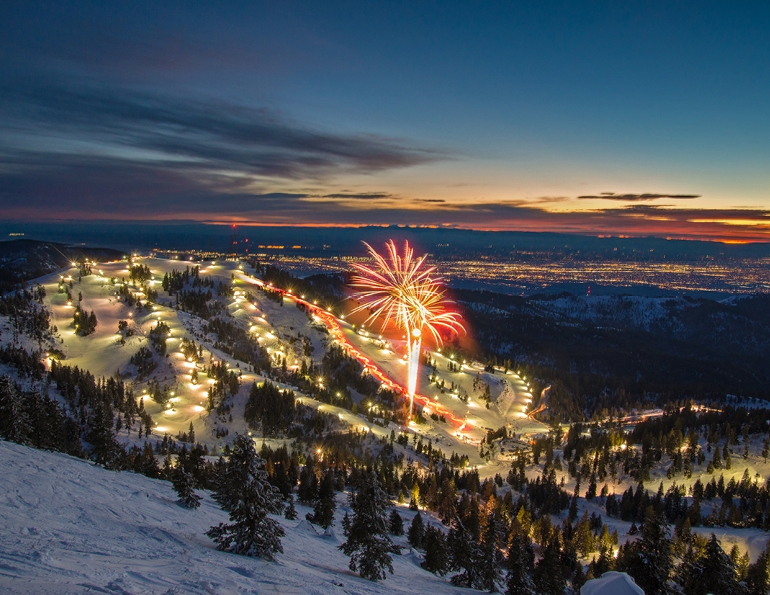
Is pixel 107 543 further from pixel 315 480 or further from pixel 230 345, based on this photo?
pixel 230 345

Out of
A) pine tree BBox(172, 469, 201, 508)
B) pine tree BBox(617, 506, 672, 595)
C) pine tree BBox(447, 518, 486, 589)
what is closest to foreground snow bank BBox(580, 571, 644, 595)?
pine tree BBox(617, 506, 672, 595)

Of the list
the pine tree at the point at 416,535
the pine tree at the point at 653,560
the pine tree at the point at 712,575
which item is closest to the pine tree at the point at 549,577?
the pine tree at the point at 712,575

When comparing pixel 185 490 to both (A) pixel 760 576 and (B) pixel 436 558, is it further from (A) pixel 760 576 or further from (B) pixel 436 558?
(A) pixel 760 576

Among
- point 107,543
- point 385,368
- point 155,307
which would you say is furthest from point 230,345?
point 107,543

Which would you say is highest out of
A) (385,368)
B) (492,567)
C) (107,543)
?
(107,543)

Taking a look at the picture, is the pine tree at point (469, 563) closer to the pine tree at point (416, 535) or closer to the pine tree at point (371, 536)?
the pine tree at point (416, 535)

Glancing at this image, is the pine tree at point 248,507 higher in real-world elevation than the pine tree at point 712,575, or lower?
higher
